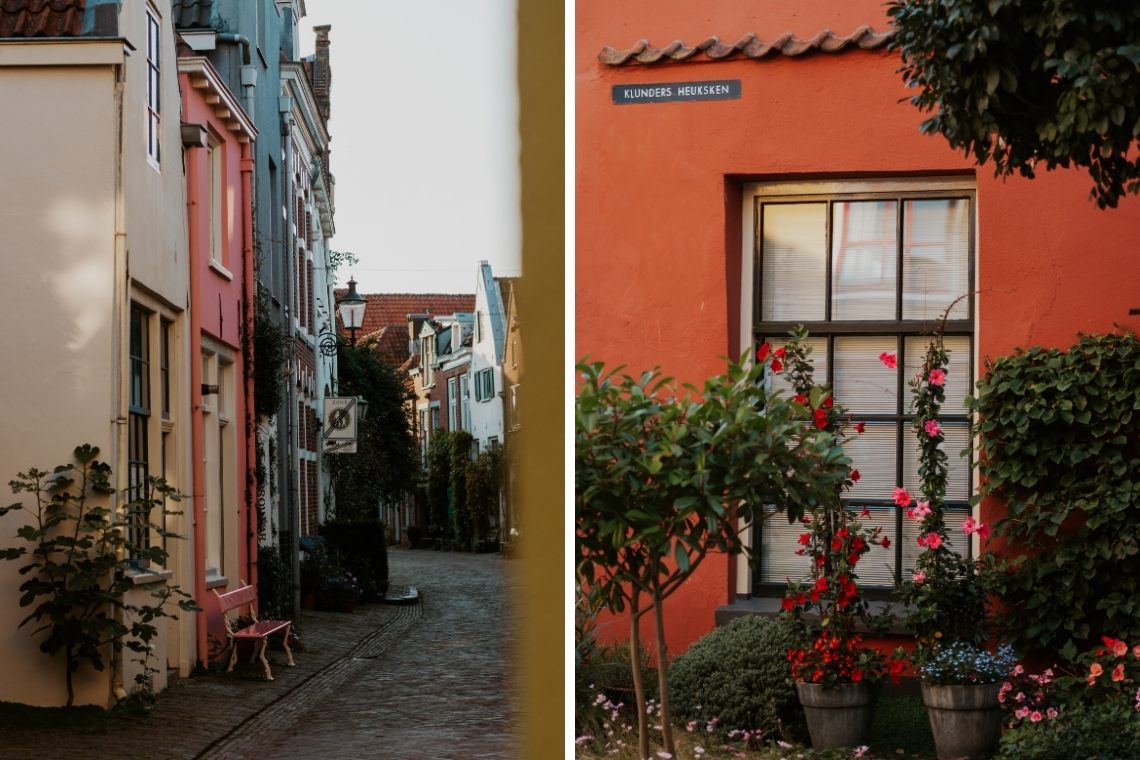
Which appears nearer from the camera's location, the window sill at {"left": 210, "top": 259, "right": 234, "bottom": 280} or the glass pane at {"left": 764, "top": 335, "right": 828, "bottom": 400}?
the window sill at {"left": 210, "top": 259, "right": 234, "bottom": 280}

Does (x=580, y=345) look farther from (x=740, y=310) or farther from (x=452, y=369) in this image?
(x=452, y=369)

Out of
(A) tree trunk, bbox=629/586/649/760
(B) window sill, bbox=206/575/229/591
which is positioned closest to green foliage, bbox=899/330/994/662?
(A) tree trunk, bbox=629/586/649/760

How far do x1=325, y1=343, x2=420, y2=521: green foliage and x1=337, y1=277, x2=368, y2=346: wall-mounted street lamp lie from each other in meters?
0.05

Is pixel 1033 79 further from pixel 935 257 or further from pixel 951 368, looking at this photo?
pixel 951 368

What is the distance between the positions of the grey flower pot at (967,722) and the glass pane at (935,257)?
2.97ft

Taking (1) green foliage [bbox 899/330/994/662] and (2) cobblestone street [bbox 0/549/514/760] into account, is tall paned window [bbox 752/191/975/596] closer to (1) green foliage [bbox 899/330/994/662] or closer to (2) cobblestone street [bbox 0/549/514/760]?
(1) green foliage [bbox 899/330/994/662]

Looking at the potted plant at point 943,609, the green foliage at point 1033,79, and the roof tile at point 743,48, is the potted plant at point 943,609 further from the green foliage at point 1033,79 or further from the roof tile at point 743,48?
the roof tile at point 743,48

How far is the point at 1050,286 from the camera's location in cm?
270

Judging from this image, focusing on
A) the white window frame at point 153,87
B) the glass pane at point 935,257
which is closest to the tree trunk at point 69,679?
the white window frame at point 153,87

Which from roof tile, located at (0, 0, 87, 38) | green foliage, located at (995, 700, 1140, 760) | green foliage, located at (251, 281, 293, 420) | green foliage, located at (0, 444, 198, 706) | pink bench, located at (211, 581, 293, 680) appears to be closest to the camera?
green foliage, located at (0, 444, 198, 706)

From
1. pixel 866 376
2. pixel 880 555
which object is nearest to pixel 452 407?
pixel 866 376

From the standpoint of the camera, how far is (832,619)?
109 inches

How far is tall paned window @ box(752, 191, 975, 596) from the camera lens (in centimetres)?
274

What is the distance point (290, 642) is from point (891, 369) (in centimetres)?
155
